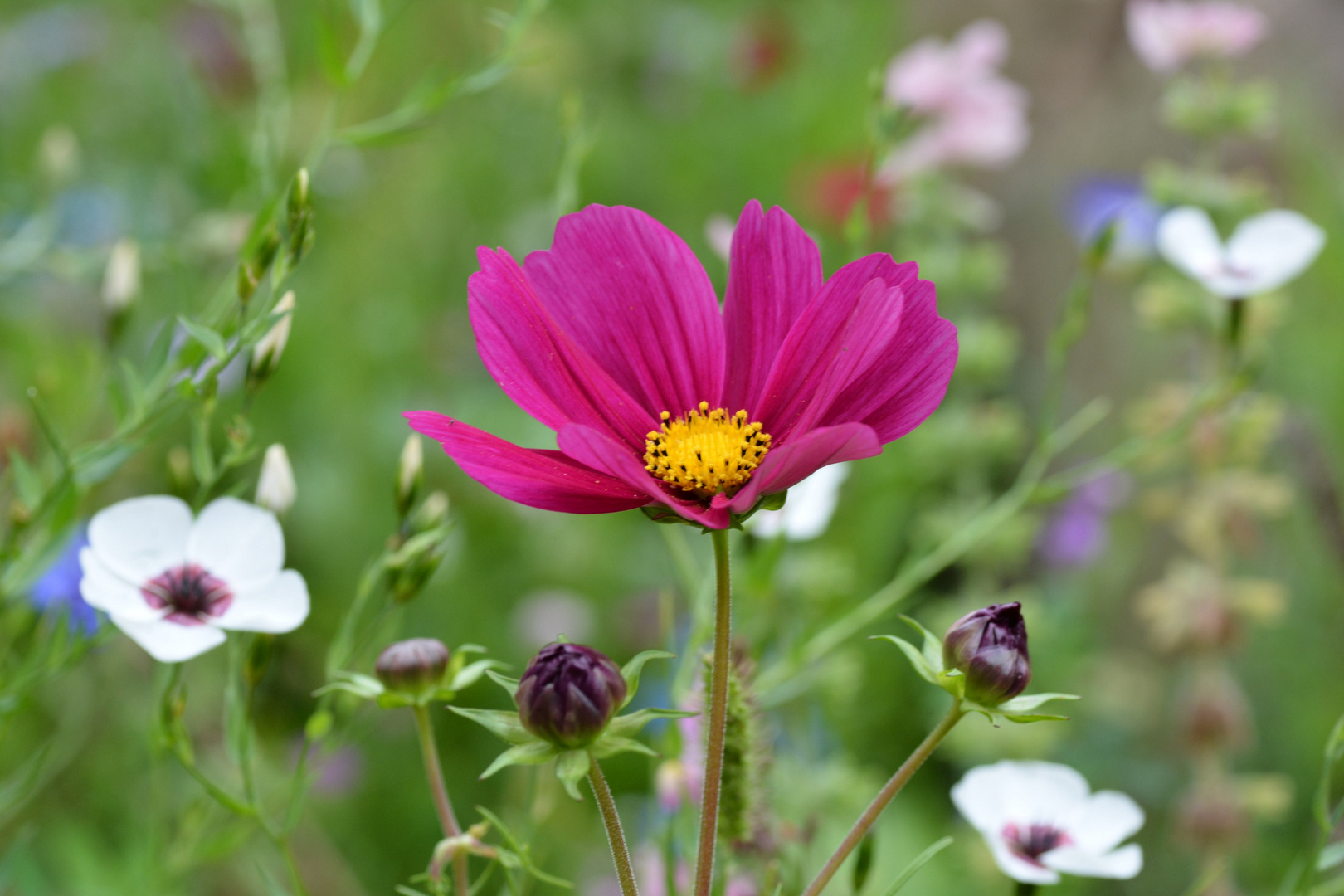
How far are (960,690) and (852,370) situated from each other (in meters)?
0.10

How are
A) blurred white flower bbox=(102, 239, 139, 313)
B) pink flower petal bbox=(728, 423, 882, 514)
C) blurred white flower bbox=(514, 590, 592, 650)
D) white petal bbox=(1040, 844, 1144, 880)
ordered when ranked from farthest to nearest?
blurred white flower bbox=(514, 590, 592, 650) → blurred white flower bbox=(102, 239, 139, 313) → white petal bbox=(1040, 844, 1144, 880) → pink flower petal bbox=(728, 423, 882, 514)

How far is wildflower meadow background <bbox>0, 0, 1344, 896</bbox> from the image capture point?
391mm

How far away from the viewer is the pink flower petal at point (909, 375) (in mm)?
352

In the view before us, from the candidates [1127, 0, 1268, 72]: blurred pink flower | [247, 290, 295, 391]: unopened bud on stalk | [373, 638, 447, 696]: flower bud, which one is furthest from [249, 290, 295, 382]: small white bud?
[1127, 0, 1268, 72]: blurred pink flower

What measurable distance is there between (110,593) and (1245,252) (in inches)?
22.0

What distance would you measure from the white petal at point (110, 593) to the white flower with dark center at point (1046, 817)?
29 cm

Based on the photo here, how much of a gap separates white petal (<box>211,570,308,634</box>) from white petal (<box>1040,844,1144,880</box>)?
270 millimetres

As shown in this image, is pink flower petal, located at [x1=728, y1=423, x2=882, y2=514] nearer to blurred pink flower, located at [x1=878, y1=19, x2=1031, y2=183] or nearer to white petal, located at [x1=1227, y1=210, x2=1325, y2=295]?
white petal, located at [x1=1227, y1=210, x2=1325, y2=295]

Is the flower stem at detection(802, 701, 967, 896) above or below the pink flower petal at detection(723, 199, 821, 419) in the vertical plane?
below

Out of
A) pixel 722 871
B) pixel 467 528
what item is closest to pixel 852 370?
pixel 722 871

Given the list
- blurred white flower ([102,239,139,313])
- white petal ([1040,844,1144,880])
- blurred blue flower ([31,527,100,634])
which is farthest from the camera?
blurred blue flower ([31,527,100,634])

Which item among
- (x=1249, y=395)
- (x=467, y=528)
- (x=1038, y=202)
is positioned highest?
(x=1038, y=202)

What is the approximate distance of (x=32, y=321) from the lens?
142 centimetres

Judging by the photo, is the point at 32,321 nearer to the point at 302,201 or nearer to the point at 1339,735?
the point at 302,201
